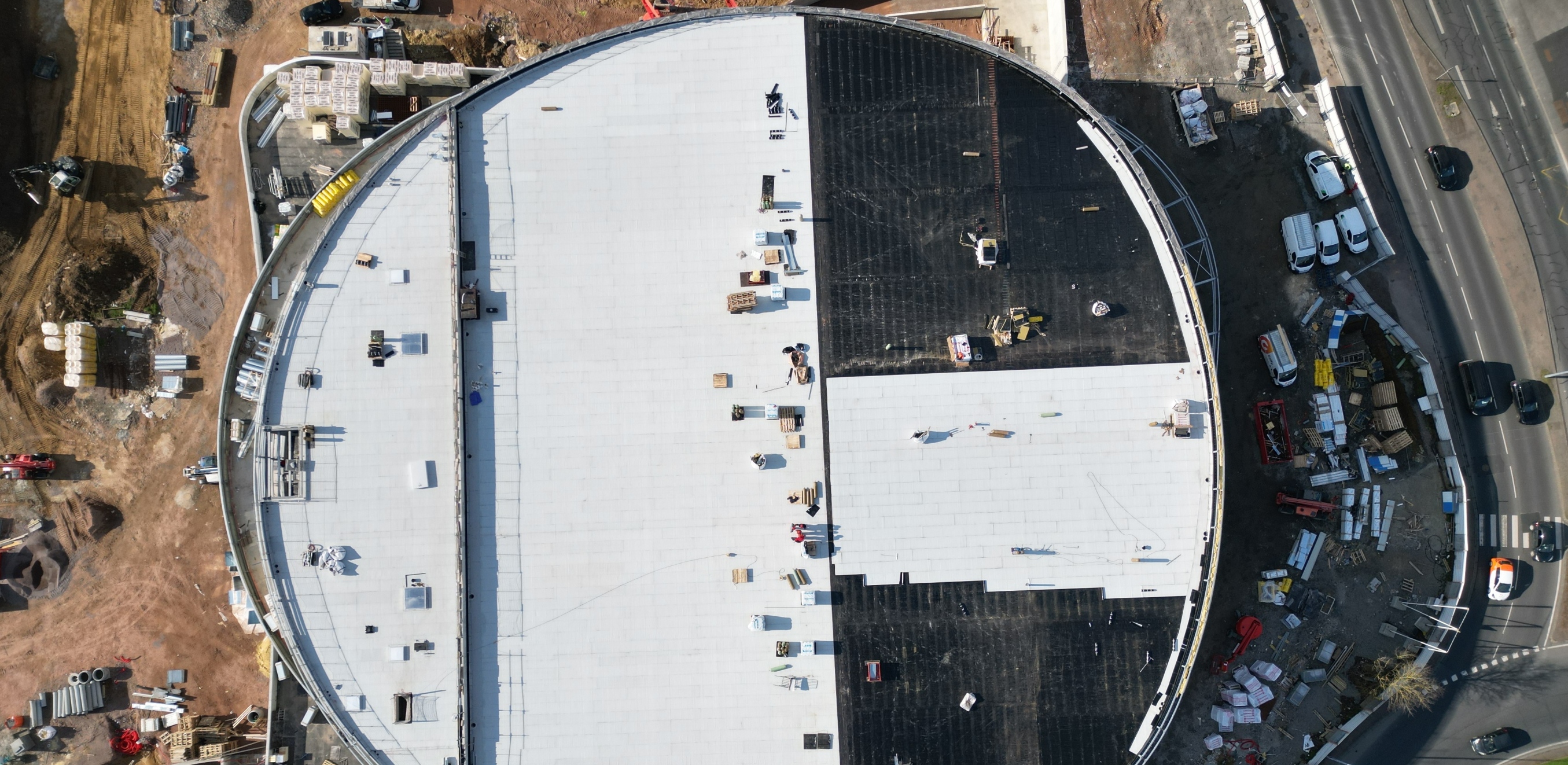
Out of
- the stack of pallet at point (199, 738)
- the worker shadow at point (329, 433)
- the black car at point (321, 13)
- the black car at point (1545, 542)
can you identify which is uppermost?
the black car at point (321, 13)

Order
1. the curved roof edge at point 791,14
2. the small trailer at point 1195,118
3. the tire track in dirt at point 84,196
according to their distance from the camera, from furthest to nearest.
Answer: the small trailer at point 1195,118 → the tire track in dirt at point 84,196 → the curved roof edge at point 791,14

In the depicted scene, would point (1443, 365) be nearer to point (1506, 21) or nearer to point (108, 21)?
point (1506, 21)

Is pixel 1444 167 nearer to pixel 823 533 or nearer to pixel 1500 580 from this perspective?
pixel 1500 580

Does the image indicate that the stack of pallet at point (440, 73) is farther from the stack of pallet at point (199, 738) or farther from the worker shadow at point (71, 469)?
the stack of pallet at point (199, 738)

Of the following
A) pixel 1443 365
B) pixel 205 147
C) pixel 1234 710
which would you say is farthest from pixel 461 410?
pixel 1443 365

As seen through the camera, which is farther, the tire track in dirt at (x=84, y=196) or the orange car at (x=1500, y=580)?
the tire track in dirt at (x=84, y=196)

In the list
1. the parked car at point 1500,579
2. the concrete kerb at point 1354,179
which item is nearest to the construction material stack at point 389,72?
the concrete kerb at point 1354,179
